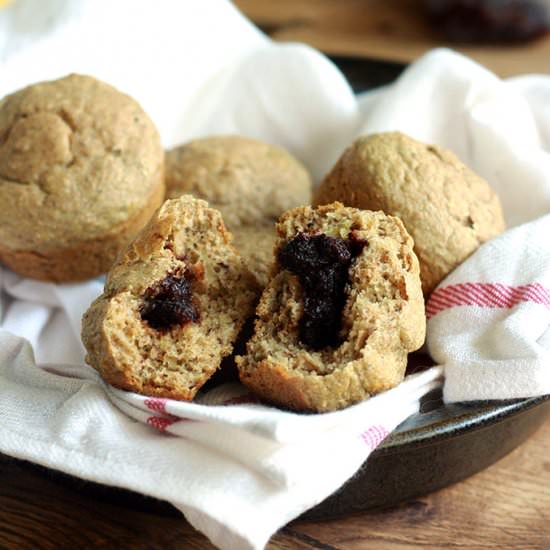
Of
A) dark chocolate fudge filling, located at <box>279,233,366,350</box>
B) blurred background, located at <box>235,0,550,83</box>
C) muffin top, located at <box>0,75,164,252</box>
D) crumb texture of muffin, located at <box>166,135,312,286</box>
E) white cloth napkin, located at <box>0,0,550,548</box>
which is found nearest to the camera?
white cloth napkin, located at <box>0,0,550,548</box>

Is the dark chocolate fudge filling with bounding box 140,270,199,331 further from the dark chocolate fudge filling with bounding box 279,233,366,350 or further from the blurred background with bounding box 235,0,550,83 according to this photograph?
the blurred background with bounding box 235,0,550,83

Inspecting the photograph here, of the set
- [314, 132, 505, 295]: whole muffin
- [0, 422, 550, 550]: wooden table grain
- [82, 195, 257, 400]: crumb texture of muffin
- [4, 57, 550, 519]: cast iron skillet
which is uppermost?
[314, 132, 505, 295]: whole muffin

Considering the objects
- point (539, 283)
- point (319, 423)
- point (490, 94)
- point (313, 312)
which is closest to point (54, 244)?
point (313, 312)

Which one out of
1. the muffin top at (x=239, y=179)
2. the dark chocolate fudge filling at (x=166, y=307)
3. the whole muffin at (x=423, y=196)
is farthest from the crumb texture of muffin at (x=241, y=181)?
the dark chocolate fudge filling at (x=166, y=307)

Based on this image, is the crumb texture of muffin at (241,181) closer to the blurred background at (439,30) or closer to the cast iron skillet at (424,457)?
the cast iron skillet at (424,457)

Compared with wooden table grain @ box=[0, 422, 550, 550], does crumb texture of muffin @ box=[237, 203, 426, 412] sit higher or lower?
higher

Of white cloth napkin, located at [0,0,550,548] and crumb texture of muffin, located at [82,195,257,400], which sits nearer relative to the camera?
white cloth napkin, located at [0,0,550,548]

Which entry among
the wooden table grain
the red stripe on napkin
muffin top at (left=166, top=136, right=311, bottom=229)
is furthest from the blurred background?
the wooden table grain
